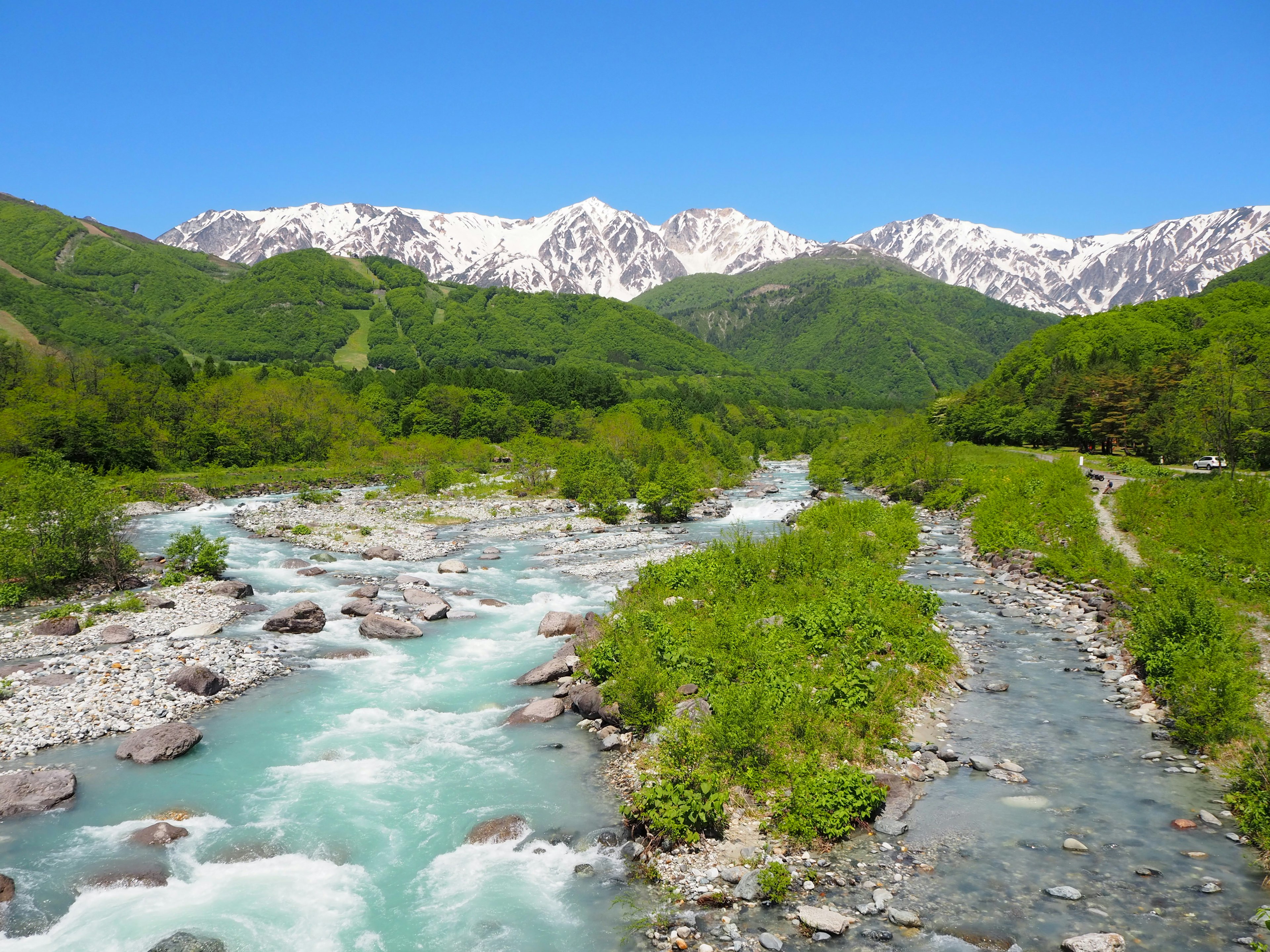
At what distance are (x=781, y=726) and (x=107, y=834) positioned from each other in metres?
14.5

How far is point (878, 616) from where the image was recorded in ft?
76.6

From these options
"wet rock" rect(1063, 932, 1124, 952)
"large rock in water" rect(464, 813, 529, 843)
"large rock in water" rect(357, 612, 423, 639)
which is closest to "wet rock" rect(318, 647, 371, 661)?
"large rock in water" rect(357, 612, 423, 639)

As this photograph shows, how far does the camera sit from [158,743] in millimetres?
17688

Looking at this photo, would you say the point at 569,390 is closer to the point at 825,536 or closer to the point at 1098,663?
the point at 825,536

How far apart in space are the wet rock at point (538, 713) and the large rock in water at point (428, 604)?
10784mm

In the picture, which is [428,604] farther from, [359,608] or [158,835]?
[158,835]

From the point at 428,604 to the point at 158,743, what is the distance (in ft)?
45.4

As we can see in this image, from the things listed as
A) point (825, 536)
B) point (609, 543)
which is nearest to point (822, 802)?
point (825, 536)

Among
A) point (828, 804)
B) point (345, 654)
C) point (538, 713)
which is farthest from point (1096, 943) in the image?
point (345, 654)

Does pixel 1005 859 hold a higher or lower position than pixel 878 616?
lower

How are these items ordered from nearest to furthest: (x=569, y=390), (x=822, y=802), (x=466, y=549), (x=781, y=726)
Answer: (x=822, y=802) < (x=781, y=726) < (x=466, y=549) < (x=569, y=390)

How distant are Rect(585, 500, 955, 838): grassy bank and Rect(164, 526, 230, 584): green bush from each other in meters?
21.6

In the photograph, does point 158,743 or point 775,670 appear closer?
point 158,743

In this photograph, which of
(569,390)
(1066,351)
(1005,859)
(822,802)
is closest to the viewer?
(1005,859)
